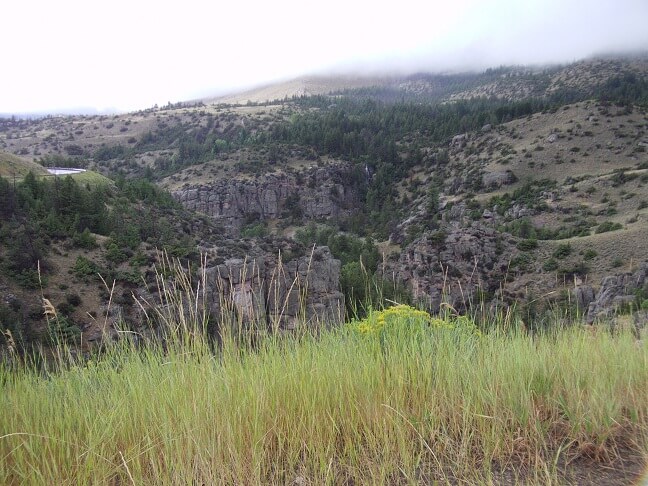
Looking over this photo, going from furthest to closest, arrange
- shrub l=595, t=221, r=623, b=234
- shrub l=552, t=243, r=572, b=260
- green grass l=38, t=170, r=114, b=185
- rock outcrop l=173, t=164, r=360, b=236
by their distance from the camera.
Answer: rock outcrop l=173, t=164, r=360, b=236 → green grass l=38, t=170, r=114, b=185 → shrub l=595, t=221, r=623, b=234 → shrub l=552, t=243, r=572, b=260

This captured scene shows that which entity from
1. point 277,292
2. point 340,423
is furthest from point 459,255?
point 340,423

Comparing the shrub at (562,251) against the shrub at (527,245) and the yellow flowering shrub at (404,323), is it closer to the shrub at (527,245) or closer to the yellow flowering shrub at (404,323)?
the shrub at (527,245)

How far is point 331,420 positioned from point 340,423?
9 cm

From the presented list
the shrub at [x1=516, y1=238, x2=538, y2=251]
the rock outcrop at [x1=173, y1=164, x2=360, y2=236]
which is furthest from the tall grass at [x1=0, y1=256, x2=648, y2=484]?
the rock outcrop at [x1=173, y1=164, x2=360, y2=236]

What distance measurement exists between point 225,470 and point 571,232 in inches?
2520

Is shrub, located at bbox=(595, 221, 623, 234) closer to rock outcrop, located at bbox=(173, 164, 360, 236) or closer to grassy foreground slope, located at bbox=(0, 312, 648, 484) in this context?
grassy foreground slope, located at bbox=(0, 312, 648, 484)

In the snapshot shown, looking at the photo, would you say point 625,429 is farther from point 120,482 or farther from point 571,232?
point 571,232

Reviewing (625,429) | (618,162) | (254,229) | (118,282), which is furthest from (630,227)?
(254,229)

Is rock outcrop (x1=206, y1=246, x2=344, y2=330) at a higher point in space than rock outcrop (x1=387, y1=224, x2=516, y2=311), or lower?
higher

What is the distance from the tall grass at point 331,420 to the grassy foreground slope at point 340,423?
0.5 inches

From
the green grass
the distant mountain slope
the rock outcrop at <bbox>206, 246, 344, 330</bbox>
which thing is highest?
the distant mountain slope

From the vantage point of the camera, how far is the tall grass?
2.22 m

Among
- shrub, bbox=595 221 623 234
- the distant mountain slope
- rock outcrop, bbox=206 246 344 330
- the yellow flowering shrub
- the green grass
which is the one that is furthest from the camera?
the green grass

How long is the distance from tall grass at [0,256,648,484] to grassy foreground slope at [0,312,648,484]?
1 cm
